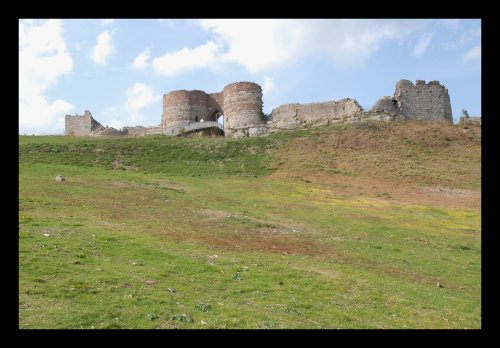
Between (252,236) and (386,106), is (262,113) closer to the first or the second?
(386,106)

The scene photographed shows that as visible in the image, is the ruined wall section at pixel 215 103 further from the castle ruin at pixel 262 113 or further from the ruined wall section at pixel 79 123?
the ruined wall section at pixel 79 123

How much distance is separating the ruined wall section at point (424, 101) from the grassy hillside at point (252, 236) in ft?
24.4

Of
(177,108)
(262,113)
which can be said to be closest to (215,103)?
(177,108)

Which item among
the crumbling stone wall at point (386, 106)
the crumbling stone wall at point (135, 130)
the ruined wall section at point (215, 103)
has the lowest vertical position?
the crumbling stone wall at point (135, 130)

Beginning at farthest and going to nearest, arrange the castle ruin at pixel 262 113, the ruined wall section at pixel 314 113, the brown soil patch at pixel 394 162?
the ruined wall section at pixel 314 113
the castle ruin at pixel 262 113
the brown soil patch at pixel 394 162

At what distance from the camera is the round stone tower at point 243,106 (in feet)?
181

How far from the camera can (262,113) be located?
55.8 meters

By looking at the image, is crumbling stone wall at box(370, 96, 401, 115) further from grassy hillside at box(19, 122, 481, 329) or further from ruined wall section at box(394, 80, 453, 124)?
grassy hillside at box(19, 122, 481, 329)

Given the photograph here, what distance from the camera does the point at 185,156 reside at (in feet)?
144

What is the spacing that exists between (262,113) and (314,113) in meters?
6.28

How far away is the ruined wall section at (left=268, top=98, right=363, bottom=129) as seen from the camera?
5275cm

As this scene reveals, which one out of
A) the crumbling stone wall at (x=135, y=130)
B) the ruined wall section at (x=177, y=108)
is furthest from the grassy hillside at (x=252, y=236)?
the crumbling stone wall at (x=135, y=130)

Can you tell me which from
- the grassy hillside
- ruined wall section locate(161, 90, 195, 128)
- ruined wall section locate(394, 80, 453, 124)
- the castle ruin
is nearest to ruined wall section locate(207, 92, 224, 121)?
the castle ruin
